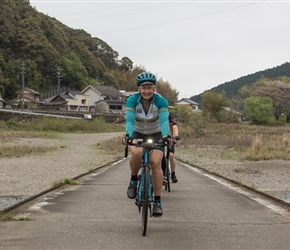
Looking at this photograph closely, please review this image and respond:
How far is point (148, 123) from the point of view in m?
5.25

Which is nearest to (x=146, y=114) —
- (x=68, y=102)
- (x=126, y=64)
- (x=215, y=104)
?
(x=215, y=104)

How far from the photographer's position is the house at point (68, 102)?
90312mm

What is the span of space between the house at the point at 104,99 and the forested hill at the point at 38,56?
8.09 m

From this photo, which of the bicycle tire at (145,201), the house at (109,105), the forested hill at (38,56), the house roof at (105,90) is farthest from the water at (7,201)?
the house roof at (105,90)

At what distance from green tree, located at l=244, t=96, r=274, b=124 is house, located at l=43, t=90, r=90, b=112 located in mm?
34267

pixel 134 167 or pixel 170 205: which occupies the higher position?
pixel 134 167

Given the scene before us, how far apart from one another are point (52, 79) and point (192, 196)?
92.7 m

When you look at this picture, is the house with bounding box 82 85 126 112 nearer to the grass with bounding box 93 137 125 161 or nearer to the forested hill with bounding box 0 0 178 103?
the forested hill with bounding box 0 0 178 103

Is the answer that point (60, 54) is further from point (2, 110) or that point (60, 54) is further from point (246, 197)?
point (246, 197)

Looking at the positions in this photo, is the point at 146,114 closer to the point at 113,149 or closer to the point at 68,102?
the point at 113,149

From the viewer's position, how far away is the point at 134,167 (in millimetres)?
5238

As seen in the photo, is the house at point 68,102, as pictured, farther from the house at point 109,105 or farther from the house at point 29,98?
the house at point 109,105

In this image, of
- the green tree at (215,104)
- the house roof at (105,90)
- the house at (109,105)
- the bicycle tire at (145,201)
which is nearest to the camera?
the bicycle tire at (145,201)

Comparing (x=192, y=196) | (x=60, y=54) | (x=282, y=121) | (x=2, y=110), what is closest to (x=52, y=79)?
(x=60, y=54)
